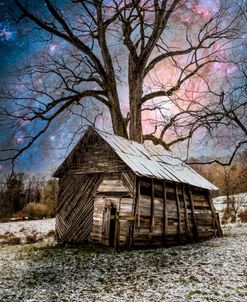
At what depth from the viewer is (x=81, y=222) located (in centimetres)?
1631

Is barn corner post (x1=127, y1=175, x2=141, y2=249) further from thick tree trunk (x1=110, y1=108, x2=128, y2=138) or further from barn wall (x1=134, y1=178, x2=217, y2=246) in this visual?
thick tree trunk (x1=110, y1=108, x2=128, y2=138)

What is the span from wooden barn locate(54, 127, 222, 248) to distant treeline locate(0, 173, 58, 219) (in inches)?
629

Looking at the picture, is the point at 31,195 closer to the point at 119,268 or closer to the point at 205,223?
the point at 205,223

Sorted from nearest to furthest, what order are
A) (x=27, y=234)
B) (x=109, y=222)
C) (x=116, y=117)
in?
(x=109, y=222)
(x=116, y=117)
(x=27, y=234)

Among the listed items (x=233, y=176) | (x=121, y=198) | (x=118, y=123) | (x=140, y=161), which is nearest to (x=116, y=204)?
(x=121, y=198)

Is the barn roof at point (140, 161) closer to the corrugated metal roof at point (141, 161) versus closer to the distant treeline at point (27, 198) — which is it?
the corrugated metal roof at point (141, 161)

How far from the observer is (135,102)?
2216 centimetres

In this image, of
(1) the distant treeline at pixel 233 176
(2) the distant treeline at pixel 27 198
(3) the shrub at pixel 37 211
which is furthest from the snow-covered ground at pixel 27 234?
(3) the shrub at pixel 37 211

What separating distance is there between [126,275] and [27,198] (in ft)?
274

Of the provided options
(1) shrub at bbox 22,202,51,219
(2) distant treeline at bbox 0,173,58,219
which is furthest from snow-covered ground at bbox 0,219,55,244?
(1) shrub at bbox 22,202,51,219

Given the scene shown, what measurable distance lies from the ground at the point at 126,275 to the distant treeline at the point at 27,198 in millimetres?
20268

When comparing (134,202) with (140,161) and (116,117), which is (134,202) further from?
(116,117)

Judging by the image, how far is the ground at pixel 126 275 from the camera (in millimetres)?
8016

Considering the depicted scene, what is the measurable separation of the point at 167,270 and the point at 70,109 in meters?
13.9
